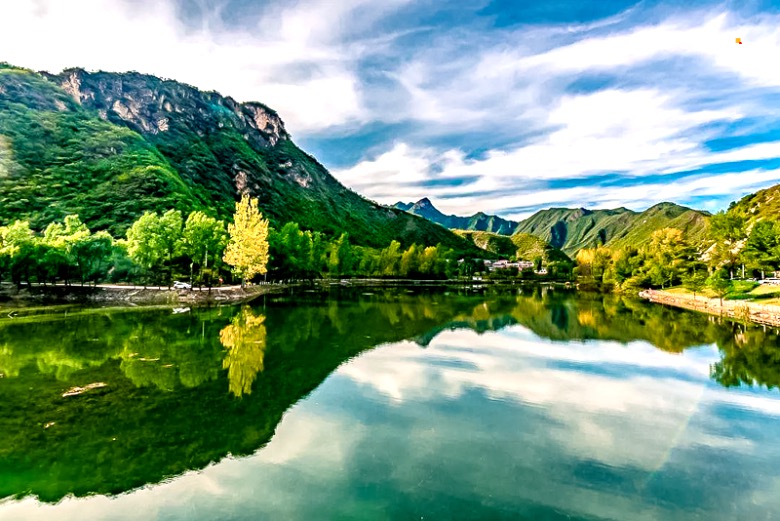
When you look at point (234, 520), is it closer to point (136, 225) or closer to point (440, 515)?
point (440, 515)

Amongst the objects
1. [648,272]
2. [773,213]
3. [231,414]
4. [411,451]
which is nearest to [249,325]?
[231,414]

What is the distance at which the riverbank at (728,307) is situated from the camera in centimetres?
5322

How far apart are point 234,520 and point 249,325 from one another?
34243 mm

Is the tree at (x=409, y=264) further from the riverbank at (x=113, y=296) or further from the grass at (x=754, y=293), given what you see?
the grass at (x=754, y=293)

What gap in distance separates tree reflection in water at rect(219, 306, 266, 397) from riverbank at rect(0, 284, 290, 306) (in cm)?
1861

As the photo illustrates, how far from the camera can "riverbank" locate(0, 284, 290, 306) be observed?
5878 centimetres

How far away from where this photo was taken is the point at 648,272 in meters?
103

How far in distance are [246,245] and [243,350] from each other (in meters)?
45.0

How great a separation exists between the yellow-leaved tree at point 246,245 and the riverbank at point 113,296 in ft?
21.9

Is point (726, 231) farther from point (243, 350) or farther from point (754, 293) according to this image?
point (243, 350)

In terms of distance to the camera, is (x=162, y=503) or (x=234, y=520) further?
(x=162, y=503)

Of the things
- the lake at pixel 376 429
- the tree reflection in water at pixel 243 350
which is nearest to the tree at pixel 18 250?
the lake at pixel 376 429

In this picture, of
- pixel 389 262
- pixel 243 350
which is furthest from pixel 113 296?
pixel 389 262

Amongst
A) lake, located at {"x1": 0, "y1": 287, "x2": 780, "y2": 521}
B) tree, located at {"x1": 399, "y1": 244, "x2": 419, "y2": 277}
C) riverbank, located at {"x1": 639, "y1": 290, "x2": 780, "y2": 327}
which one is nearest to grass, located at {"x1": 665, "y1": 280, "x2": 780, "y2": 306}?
riverbank, located at {"x1": 639, "y1": 290, "x2": 780, "y2": 327}
